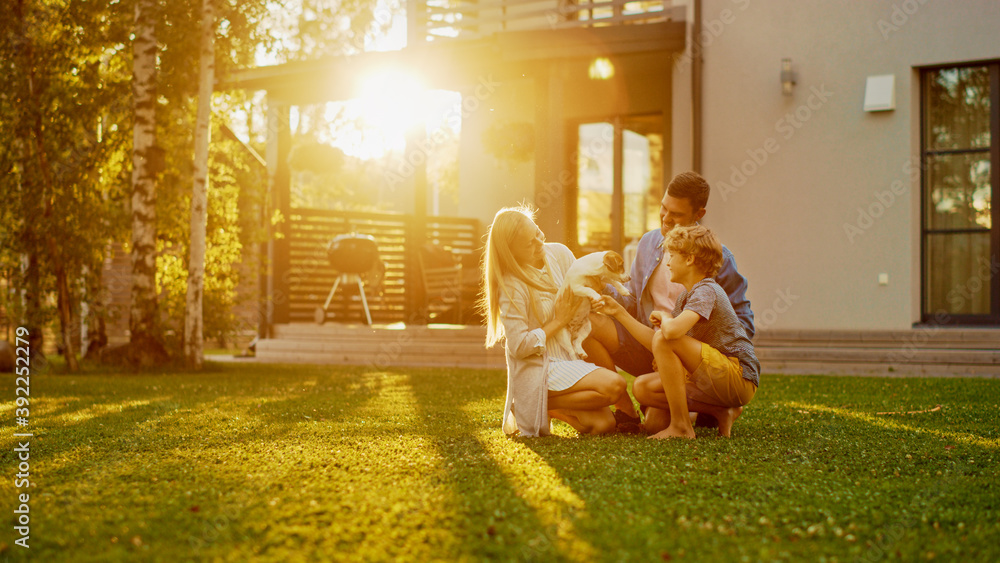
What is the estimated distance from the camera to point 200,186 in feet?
26.1

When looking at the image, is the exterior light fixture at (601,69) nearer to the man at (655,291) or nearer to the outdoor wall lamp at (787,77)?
the outdoor wall lamp at (787,77)

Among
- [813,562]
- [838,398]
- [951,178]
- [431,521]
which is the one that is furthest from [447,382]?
[951,178]

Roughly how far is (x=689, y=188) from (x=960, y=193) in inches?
238

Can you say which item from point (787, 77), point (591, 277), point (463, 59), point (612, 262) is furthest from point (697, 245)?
point (463, 59)

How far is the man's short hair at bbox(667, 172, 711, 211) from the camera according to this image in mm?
3725

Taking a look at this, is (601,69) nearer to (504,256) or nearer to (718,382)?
(504,256)

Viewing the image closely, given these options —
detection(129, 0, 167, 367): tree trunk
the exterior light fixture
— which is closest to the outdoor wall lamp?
the exterior light fixture

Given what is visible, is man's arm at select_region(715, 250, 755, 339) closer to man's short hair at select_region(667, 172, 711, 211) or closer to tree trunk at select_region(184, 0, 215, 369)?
man's short hair at select_region(667, 172, 711, 211)

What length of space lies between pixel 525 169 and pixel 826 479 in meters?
10.1

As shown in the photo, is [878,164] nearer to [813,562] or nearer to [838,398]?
[838,398]

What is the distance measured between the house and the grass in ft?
12.9

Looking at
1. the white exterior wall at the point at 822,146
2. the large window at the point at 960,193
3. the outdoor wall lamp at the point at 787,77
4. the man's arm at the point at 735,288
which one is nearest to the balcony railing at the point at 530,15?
the white exterior wall at the point at 822,146

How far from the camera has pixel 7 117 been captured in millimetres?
7598

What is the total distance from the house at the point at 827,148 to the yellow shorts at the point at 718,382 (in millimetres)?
4234
